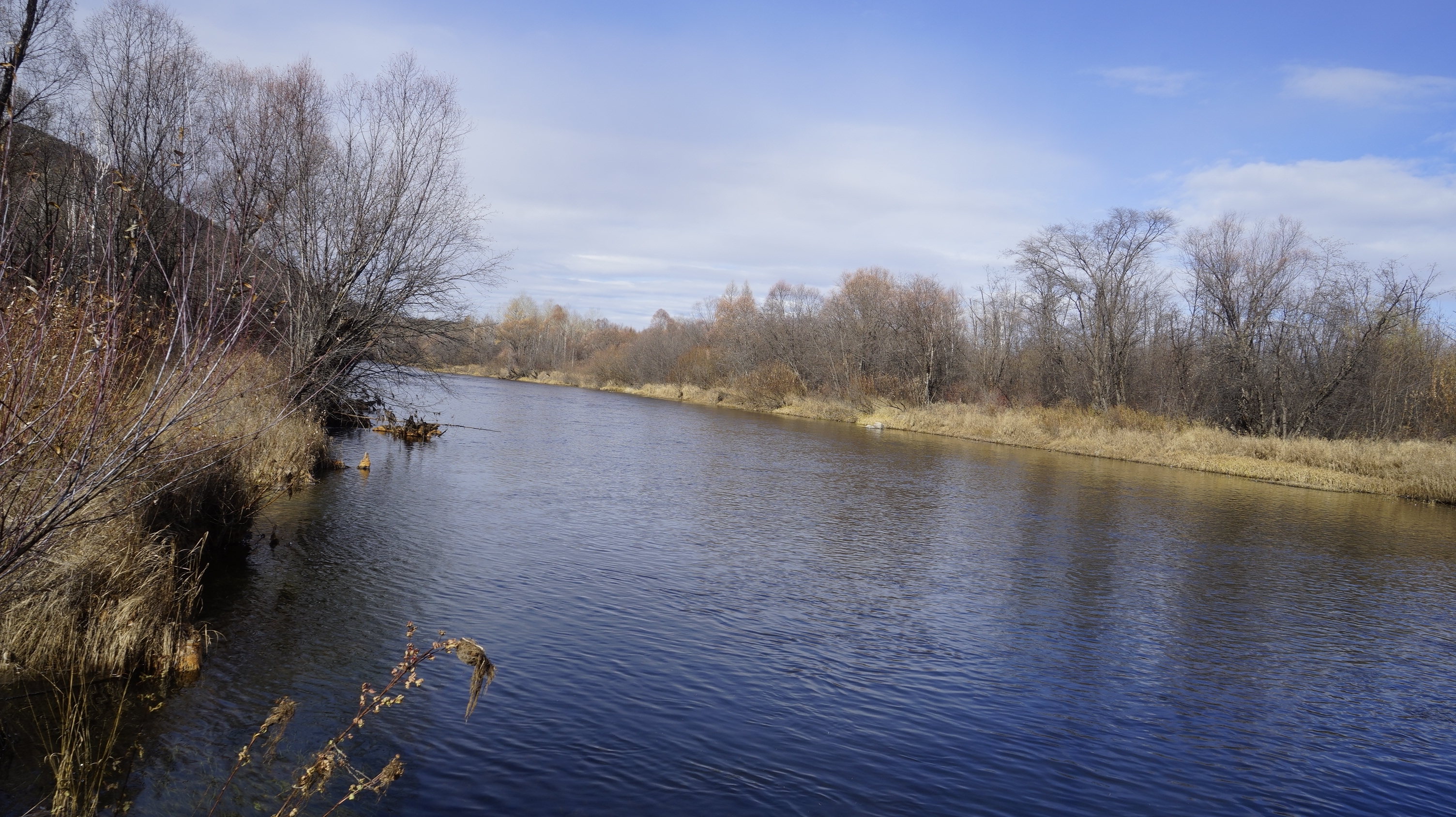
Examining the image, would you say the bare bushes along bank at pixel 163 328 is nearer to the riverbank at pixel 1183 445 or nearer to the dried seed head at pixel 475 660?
the dried seed head at pixel 475 660

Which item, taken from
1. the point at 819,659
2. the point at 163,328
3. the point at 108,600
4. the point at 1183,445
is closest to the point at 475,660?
the point at 108,600

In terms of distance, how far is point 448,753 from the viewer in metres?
6.15

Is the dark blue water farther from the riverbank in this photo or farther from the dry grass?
the riverbank

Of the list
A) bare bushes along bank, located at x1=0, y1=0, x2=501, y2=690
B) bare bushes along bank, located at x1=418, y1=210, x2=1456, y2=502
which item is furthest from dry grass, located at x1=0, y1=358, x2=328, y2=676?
bare bushes along bank, located at x1=418, y1=210, x2=1456, y2=502

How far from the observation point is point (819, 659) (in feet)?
28.3

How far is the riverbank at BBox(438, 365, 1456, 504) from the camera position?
2572 cm

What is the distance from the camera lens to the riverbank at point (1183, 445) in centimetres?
2572

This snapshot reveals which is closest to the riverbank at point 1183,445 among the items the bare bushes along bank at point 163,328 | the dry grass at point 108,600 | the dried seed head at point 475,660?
the bare bushes along bank at point 163,328

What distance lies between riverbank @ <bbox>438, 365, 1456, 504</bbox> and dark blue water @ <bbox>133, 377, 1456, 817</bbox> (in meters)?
9.11

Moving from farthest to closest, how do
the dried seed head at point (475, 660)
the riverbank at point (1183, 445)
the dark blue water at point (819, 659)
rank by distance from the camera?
1. the riverbank at point (1183, 445)
2. the dark blue water at point (819, 659)
3. the dried seed head at point (475, 660)

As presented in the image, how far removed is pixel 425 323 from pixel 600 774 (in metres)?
18.9

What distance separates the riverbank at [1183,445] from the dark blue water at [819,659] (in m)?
9.11

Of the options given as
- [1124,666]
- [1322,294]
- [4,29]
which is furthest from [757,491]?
[1322,294]

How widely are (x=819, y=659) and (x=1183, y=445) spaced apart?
28.2 m
